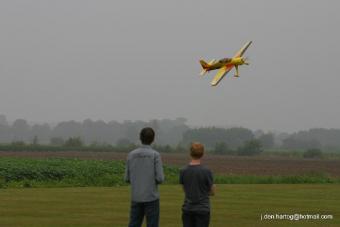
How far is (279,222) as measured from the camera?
17.2 metres

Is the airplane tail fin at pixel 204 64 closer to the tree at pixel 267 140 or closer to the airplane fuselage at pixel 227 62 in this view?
the airplane fuselage at pixel 227 62

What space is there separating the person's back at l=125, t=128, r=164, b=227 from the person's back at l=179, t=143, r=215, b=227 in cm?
49

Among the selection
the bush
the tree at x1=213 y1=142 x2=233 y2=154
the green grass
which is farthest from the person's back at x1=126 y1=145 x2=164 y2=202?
the tree at x1=213 y1=142 x2=233 y2=154

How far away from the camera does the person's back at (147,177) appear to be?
1026 cm

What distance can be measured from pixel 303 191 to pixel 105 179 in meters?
11.2

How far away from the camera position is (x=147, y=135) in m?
10.2

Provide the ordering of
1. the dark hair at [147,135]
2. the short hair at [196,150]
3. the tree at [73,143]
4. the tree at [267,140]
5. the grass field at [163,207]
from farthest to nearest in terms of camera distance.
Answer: the tree at [267,140] → the tree at [73,143] → the grass field at [163,207] → the dark hair at [147,135] → the short hair at [196,150]

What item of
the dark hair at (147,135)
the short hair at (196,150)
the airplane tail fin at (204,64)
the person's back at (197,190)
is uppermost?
the airplane tail fin at (204,64)

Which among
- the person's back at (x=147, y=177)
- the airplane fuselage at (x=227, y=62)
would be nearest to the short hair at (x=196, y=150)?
the person's back at (x=147, y=177)

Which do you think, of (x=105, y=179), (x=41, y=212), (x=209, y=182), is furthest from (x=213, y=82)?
(x=105, y=179)

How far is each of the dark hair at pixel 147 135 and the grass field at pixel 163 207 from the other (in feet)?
20.5

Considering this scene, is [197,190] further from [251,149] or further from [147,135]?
[251,149]

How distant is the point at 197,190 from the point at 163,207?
10.9 metres

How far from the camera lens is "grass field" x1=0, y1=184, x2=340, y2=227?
16953 millimetres
